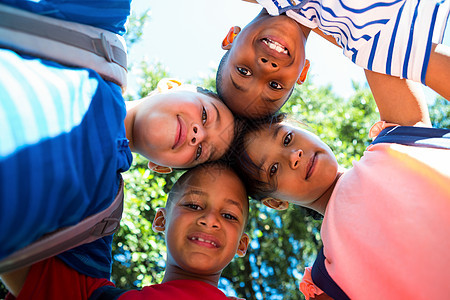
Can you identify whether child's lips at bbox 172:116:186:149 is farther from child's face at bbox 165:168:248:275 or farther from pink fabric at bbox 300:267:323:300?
pink fabric at bbox 300:267:323:300

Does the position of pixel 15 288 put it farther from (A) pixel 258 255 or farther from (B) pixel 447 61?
(A) pixel 258 255

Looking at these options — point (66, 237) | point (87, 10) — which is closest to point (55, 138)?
point (66, 237)

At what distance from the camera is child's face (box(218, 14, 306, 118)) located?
7.45 feet

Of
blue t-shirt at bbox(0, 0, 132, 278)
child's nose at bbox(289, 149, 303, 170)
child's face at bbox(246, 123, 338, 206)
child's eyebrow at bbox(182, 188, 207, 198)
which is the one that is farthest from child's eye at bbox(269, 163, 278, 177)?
blue t-shirt at bbox(0, 0, 132, 278)

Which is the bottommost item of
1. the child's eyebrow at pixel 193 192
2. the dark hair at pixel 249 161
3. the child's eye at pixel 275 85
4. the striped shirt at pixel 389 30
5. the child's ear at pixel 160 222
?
the child's ear at pixel 160 222

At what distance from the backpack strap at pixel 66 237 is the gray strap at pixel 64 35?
2.01 feet

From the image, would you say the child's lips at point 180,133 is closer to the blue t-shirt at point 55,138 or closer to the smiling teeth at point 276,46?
the blue t-shirt at point 55,138

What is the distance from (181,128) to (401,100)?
119 centimetres

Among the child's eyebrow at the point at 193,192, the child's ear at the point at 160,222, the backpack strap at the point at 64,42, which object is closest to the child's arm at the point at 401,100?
the child's eyebrow at the point at 193,192

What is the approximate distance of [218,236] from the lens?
2.23 metres

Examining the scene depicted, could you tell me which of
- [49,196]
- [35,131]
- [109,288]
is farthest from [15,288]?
[35,131]

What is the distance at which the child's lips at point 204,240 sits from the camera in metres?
2.20

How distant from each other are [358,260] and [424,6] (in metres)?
1.27

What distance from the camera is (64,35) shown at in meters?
1.47
